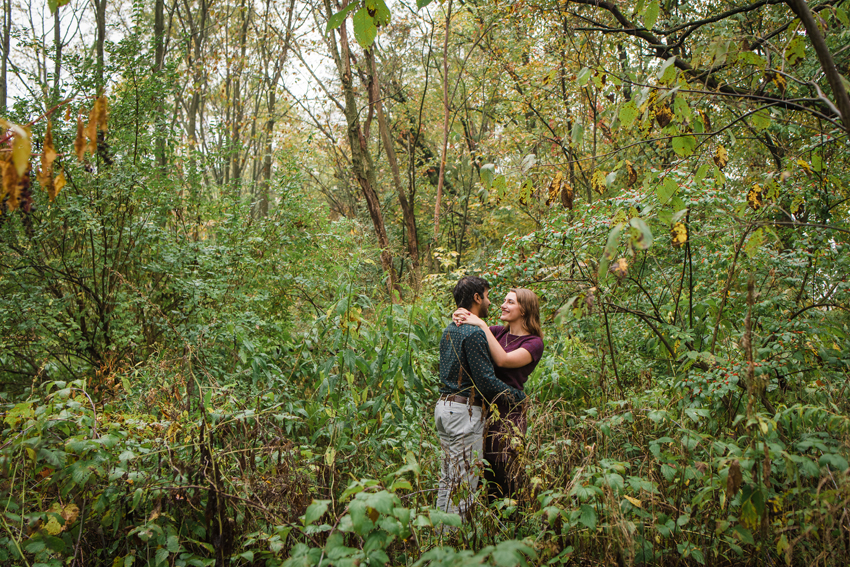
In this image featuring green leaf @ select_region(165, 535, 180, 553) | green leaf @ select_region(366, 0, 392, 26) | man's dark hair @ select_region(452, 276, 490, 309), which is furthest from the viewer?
man's dark hair @ select_region(452, 276, 490, 309)

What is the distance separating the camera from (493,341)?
3.02 m

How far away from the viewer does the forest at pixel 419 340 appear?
6.31ft

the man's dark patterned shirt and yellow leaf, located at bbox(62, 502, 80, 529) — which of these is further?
the man's dark patterned shirt

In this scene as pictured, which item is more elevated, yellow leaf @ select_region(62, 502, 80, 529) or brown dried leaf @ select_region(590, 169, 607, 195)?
brown dried leaf @ select_region(590, 169, 607, 195)

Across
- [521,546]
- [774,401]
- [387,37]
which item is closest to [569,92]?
[387,37]

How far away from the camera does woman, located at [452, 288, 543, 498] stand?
9.54 feet

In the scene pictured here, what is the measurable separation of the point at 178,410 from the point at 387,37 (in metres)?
14.3

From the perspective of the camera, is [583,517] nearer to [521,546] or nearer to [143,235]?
[521,546]

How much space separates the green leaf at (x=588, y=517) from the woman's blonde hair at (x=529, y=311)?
4.93 ft

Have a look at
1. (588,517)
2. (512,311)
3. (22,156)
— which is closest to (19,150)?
(22,156)

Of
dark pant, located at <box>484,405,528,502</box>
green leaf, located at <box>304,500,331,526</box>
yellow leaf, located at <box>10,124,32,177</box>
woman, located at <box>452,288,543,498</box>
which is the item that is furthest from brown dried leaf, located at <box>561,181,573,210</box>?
yellow leaf, located at <box>10,124,32,177</box>

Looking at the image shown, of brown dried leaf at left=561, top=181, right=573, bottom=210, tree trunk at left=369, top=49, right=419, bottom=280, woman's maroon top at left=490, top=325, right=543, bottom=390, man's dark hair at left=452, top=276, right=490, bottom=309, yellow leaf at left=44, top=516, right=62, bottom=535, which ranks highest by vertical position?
tree trunk at left=369, top=49, right=419, bottom=280

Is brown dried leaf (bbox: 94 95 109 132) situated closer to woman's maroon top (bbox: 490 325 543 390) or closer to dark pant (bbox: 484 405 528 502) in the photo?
dark pant (bbox: 484 405 528 502)

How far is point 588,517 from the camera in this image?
6.15 ft
